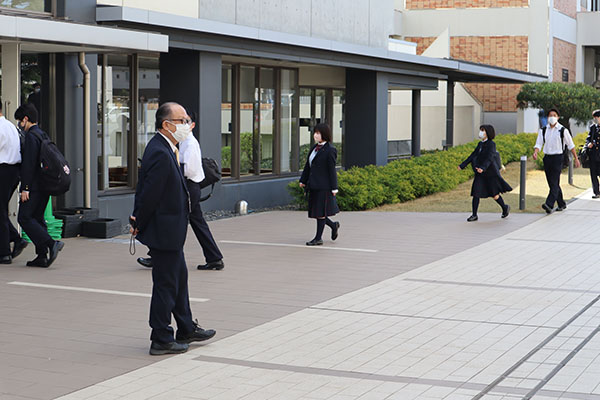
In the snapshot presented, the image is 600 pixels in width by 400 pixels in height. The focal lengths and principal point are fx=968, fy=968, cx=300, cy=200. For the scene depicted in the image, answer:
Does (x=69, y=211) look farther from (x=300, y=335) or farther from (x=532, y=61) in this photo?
(x=532, y=61)

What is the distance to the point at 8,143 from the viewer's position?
38.3 feet

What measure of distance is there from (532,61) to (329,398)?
40.3 metres

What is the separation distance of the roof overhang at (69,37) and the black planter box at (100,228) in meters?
2.53

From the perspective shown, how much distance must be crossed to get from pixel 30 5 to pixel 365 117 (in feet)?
39.6

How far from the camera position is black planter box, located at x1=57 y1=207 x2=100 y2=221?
571 inches

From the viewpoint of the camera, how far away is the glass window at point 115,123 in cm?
1634

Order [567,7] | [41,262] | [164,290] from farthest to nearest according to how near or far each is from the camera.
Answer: [567,7]
[41,262]
[164,290]

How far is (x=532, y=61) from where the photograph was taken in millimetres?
44375

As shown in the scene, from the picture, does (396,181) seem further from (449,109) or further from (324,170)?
(449,109)

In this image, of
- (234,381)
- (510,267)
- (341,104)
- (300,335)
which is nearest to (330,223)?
(510,267)

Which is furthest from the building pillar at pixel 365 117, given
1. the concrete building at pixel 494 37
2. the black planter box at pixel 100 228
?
the concrete building at pixel 494 37

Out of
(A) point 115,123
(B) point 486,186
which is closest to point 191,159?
(A) point 115,123

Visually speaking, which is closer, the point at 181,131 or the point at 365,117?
the point at 181,131

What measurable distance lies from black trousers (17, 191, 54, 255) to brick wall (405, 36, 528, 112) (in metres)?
35.5
